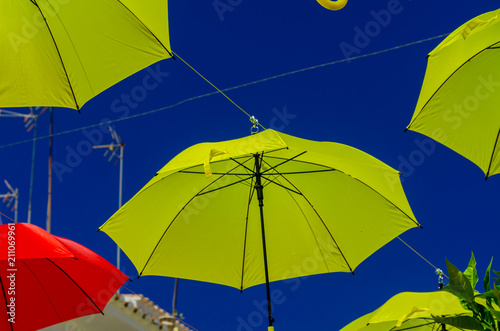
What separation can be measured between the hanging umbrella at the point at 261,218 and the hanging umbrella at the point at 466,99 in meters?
0.68

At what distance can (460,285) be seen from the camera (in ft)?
8.63

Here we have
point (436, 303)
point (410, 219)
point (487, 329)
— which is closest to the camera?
point (487, 329)

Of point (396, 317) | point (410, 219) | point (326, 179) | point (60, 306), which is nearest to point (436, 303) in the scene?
point (396, 317)

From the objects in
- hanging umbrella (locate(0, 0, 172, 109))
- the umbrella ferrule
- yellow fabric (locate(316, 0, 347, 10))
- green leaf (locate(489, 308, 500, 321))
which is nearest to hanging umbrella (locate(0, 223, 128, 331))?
hanging umbrella (locate(0, 0, 172, 109))

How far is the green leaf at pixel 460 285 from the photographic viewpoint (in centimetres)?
261

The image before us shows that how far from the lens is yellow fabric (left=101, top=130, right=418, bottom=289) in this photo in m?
5.08

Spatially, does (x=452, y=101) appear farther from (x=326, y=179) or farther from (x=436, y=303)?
(x=436, y=303)

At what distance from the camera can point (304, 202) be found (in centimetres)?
531

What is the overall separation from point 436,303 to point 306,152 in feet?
4.94

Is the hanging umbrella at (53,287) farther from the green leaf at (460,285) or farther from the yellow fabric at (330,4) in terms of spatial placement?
the green leaf at (460,285)

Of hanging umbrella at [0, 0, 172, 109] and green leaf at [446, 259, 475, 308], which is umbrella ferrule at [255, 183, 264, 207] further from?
green leaf at [446, 259, 475, 308]

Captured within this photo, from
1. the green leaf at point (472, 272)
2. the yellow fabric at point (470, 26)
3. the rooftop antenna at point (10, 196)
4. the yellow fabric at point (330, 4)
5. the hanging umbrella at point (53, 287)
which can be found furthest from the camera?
the rooftop antenna at point (10, 196)

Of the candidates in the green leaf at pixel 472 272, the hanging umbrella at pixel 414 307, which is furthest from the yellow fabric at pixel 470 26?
the hanging umbrella at pixel 414 307

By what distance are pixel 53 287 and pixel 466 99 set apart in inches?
146
